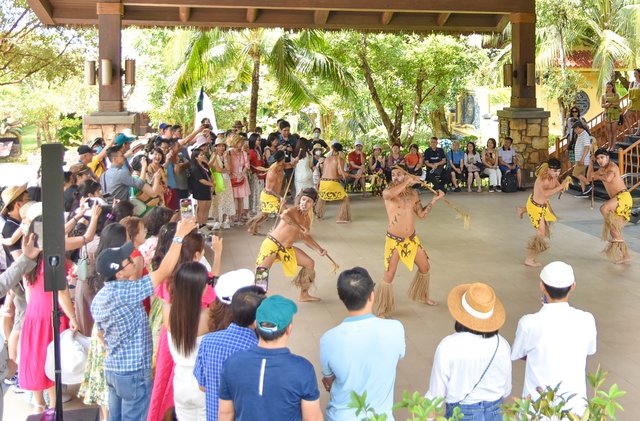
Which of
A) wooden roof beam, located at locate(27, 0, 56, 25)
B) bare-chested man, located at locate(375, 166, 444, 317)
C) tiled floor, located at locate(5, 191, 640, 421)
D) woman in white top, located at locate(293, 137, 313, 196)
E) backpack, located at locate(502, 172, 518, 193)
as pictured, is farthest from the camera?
backpack, located at locate(502, 172, 518, 193)

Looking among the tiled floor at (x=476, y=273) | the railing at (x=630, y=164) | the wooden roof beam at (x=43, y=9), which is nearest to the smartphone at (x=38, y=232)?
the tiled floor at (x=476, y=273)

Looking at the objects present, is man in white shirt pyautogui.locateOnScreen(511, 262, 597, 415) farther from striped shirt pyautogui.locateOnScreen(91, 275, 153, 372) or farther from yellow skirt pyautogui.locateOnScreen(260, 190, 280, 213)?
yellow skirt pyautogui.locateOnScreen(260, 190, 280, 213)

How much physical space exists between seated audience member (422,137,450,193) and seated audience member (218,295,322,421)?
1233 cm

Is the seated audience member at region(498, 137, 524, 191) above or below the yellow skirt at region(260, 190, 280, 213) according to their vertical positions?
above

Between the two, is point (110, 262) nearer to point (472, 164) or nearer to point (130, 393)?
point (130, 393)

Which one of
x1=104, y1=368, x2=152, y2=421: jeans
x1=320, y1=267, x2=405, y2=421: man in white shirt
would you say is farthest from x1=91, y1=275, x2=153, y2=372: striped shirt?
x1=320, y1=267, x2=405, y2=421: man in white shirt

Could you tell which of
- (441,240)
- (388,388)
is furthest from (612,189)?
(388,388)

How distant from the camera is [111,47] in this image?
44.2ft

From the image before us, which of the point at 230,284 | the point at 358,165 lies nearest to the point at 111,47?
the point at 358,165

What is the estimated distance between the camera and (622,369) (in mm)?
6133

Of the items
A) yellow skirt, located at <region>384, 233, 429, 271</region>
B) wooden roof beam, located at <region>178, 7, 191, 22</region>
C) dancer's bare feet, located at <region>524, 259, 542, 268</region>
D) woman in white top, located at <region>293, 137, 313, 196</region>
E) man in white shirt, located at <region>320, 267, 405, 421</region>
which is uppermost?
wooden roof beam, located at <region>178, 7, 191, 22</region>

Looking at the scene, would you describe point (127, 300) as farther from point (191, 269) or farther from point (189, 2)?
point (189, 2)

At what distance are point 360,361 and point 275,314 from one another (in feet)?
1.88

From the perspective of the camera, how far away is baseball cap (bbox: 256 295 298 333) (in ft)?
11.4
